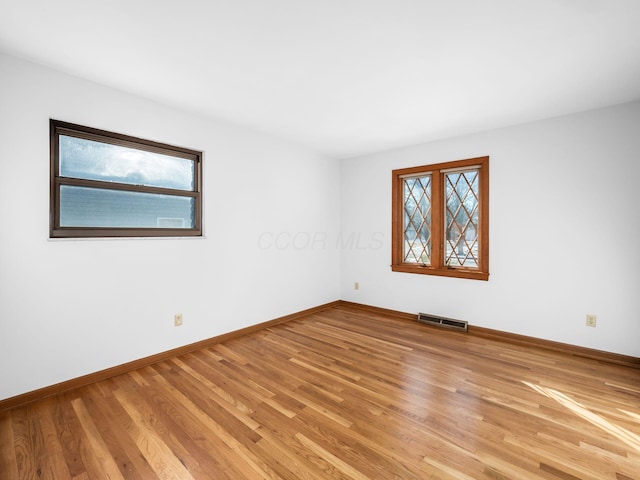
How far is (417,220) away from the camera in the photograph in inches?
160

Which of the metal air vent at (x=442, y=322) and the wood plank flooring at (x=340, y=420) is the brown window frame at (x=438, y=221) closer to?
the metal air vent at (x=442, y=322)

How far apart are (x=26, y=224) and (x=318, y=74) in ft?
Answer: 7.78

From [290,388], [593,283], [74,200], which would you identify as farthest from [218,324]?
[593,283]

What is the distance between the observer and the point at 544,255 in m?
3.10

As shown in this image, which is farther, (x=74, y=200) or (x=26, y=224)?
(x=74, y=200)

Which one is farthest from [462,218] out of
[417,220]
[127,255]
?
[127,255]

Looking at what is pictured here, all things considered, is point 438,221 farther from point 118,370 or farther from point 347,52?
point 118,370

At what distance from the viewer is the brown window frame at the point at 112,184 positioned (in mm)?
2207

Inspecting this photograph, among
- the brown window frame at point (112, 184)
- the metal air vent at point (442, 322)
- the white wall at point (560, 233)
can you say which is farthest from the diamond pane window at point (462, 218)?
the brown window frame at point (112, 184)

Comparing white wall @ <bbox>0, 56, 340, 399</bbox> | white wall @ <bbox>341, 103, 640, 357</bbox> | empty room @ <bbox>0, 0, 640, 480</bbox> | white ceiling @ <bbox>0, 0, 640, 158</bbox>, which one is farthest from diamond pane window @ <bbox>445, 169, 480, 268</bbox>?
white wall @ <bbox>0, 56, 340, 399</bbox>

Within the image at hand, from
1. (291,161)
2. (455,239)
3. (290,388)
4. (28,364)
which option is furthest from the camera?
(291,161)

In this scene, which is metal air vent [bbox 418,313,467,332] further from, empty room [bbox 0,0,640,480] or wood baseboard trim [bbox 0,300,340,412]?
wood baseboard trim [bbox 0,300,340,412]

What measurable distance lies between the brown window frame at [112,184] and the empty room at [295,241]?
21mm

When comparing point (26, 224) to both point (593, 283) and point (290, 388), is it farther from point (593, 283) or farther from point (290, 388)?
point (593, 283)
